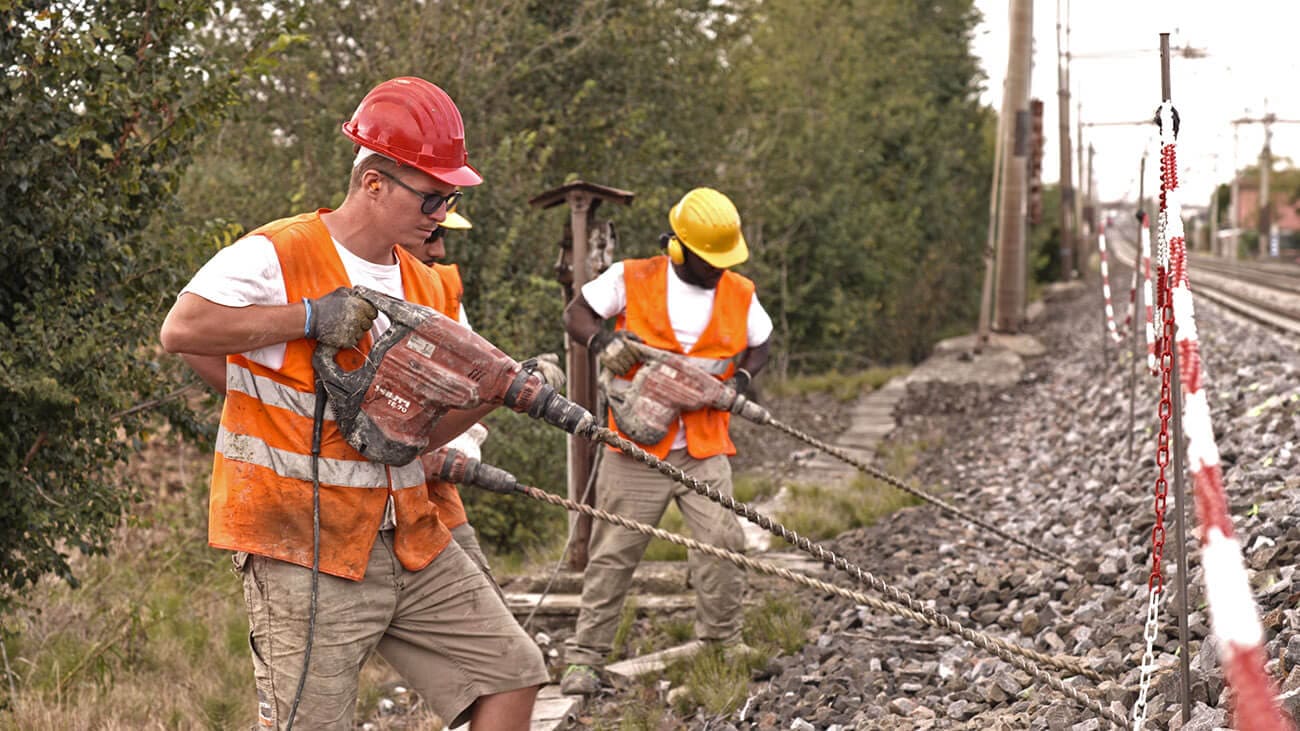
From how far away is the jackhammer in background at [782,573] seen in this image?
144 inches

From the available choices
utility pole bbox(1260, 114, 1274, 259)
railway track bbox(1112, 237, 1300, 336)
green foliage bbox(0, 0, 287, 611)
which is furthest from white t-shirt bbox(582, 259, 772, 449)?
utility pole bbox(1260, 114, 1274, 259)

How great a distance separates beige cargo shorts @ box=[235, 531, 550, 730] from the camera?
311 cm

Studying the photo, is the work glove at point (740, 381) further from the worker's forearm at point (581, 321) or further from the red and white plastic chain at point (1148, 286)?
the red and white plastic chain at point (1148, 286)

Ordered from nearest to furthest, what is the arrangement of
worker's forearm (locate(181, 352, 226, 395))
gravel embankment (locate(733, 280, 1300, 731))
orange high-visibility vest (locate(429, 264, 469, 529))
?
1. worker's forearm (locate(181, 352, 226, 395))
2. orange high-visibility vest (locate(429, 264, 469, 529))
3. gravel embankment (locate(733, 280, 1300, 731))

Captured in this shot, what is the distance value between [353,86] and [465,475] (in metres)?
5.97

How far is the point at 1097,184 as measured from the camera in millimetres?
63406

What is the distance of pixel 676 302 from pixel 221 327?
9.78 ft

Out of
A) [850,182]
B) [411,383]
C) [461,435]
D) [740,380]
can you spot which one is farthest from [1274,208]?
[411,383]

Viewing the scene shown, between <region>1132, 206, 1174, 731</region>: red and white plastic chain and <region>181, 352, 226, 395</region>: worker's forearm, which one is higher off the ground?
<region>181, 352, 226, 395</region>: worker's forearm

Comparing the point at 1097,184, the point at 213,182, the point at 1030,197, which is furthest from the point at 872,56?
the point at 1097,184

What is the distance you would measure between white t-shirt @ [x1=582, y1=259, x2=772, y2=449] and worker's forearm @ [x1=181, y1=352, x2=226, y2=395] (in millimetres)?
2577

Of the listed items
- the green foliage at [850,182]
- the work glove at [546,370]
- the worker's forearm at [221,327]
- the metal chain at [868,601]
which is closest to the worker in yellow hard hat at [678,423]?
the metal chain at [868,601]

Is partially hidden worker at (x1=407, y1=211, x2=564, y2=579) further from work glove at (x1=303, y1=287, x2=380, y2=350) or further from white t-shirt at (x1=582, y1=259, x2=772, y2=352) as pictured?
white t-shirt at (x1=582, y1=259, x2=772, y2=352)

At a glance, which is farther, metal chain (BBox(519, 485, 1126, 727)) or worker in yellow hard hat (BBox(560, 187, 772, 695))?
worker in yellow hard hat (BBox(560, 187, 772, 695))
